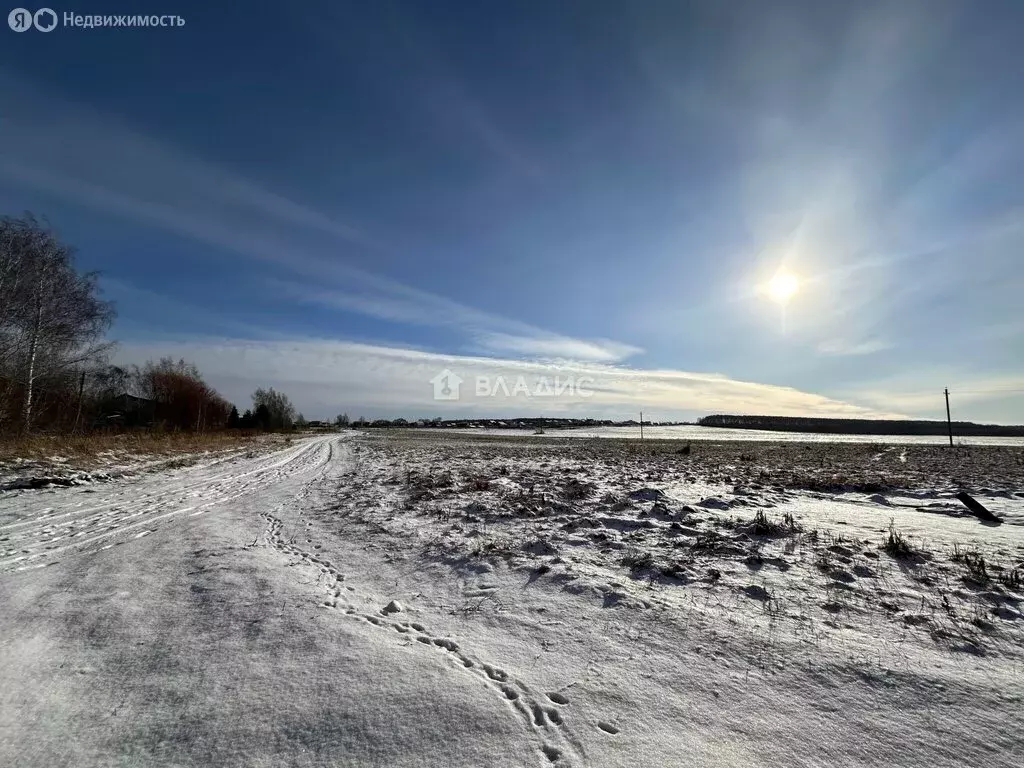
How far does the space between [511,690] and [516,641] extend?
77 cm

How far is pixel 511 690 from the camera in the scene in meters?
3.35

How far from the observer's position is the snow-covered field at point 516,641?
2.82 m

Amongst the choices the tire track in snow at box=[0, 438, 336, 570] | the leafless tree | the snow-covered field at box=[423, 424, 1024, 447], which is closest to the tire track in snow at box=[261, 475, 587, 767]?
the tire track in snow at box=[0, 438, 336, 570]

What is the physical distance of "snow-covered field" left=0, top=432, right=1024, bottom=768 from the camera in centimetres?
282

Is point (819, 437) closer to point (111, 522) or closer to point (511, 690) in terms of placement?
point (511, 690)

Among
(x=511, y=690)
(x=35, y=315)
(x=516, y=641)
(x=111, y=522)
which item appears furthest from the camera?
(x=35, y=315)

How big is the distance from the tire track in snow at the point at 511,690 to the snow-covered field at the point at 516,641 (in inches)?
0.7

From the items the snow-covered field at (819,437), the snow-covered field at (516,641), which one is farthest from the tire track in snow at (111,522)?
the snow-covered field at (819,437)

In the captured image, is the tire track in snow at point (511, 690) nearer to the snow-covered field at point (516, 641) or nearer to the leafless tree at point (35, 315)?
the snow-covered field at point (516, 641)

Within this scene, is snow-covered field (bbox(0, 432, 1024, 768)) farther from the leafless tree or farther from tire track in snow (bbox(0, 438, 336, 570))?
the leafless tree

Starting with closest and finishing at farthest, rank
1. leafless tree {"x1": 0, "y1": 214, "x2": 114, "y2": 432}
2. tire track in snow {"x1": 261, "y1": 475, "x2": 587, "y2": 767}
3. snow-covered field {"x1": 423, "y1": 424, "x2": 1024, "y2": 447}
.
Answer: tire track in snow {"x1": 261, "y1": 475, "x2": 587, "y2": 767} < leafless tree {"x1": 0, "y1": 214, "x2": 114, "y2": 432} < snow-covered field {"x1": 423, "y1": 424, "x2": 1024, "y2": 447}

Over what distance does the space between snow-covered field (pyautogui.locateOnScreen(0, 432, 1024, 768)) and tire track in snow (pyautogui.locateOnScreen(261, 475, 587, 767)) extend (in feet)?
0.06

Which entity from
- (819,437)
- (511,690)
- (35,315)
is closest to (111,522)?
(511,690)

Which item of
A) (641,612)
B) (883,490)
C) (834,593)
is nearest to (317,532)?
(641,612)
